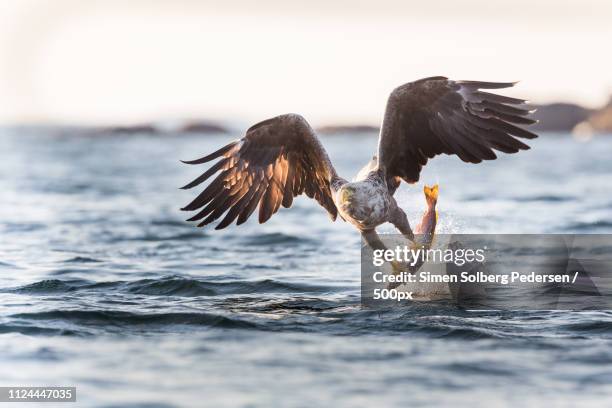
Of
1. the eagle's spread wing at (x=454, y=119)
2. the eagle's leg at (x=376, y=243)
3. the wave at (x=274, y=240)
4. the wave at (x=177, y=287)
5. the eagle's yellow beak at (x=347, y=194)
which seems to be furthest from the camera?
the wave at (x=274, y=240)

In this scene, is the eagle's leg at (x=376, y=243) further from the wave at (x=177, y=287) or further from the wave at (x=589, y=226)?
the wave at (x=589, y=226)

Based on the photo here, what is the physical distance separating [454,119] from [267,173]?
235 centimetres

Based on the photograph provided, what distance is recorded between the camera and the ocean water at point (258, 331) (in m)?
8.08

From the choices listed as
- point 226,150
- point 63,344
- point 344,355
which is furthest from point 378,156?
point 63,344

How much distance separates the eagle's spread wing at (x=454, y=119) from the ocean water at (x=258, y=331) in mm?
1669

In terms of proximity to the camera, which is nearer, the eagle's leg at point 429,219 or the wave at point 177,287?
the eagle's leg at point 429,219

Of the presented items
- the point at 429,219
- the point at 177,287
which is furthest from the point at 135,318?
the point at 429,219

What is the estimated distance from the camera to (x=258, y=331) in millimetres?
10047

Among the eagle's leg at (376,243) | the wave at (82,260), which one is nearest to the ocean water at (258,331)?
the wave at (82,260)

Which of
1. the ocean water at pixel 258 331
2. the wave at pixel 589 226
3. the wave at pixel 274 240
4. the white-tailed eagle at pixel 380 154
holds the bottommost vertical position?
the ocean water at pixel 258 331

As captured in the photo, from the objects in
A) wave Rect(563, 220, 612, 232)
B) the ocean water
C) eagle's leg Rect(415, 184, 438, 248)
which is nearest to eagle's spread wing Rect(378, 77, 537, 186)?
eagle's leg Rect(415, 184, 438, 248)

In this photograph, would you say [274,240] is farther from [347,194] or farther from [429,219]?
[347,194]

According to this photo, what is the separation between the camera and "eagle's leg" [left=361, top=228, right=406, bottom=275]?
1135 cm

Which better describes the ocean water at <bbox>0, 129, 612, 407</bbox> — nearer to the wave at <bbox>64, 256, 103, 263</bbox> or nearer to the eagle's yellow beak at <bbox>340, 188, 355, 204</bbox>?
the wave at <bbox>64, 256, 103, 263</bbox>
